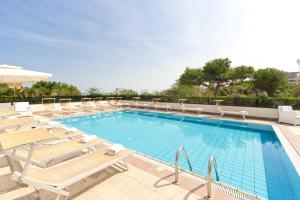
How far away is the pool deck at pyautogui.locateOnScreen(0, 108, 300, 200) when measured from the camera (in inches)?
104

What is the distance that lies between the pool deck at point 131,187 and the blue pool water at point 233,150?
1.18 metres

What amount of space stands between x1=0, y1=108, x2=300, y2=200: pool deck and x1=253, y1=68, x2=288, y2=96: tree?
2607 cm

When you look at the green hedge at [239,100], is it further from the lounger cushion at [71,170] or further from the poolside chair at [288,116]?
the lounger cushion at [71,170]

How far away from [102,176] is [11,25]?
47.1ft

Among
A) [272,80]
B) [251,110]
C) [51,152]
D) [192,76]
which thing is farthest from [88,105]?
[272,80]

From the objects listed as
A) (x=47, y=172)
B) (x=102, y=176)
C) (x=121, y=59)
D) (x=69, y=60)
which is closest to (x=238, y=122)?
(x=102, y=176)

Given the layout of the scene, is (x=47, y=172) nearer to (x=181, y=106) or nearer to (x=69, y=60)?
(x=181, y=106)

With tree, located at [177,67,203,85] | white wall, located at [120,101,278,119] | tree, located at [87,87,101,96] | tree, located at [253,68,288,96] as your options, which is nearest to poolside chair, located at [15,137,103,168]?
white wall, located at [120,101,278,119]

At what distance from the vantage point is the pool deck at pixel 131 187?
104 inches

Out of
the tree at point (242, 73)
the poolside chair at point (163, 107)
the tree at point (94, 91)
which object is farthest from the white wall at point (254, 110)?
the tree at point (242, 73)

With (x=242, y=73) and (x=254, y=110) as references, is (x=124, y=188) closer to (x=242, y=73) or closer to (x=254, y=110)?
(x=254, y=110)

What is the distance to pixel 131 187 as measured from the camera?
2.89 meters

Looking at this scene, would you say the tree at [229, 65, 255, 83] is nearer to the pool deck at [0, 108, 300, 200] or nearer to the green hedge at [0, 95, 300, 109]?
the green hedge at [0, 95, 300, 109]

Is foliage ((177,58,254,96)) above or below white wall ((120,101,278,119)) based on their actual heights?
above
